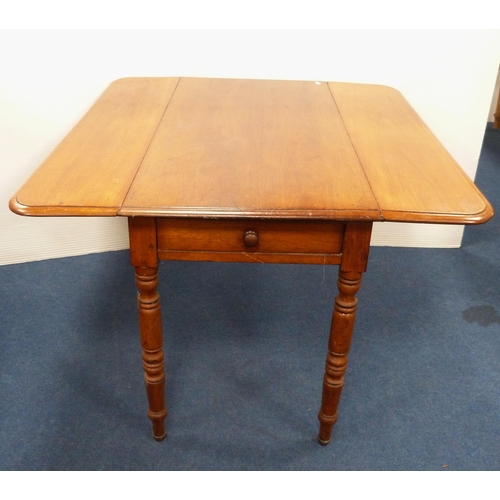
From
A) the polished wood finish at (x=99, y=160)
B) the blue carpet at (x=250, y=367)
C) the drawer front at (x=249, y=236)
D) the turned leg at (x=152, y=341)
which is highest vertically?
the polished wood finish at (x=99, y=160)

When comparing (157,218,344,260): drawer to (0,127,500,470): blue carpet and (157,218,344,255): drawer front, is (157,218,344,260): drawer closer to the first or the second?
(157,218,344,255): drawer front

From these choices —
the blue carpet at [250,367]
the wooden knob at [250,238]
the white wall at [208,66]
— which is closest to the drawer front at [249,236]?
the wooden knob at [250,238]

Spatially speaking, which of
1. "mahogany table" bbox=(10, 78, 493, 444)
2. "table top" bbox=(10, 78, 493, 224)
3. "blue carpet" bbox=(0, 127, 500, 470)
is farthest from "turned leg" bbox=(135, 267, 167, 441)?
"table top" bbox=(10, 78, 493, 224)

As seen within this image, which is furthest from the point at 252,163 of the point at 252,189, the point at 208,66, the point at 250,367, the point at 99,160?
the point at 208,66

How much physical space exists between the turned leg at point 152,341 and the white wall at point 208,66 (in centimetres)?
106

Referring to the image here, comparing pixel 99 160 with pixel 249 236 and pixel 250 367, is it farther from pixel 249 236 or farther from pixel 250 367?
pixel 250 367

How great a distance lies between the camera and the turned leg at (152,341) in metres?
1.21

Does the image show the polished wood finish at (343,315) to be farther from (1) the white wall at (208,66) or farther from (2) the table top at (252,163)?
(1) the white wall at (208,66)

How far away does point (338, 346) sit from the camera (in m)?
1.32

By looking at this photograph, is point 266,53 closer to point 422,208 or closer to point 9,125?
point 9,125

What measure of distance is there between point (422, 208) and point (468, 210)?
91mm

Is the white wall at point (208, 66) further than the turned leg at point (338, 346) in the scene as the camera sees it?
Yes

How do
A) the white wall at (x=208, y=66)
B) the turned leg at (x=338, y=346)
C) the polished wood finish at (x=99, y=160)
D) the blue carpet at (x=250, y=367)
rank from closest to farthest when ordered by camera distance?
the polished wood finish at (x=99, y=160) → the turned leg at (x=338, y=346) → the blue carpet at (x=250, y=367) → the white wall at (x=208, y=66)

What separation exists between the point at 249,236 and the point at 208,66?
111 cm
